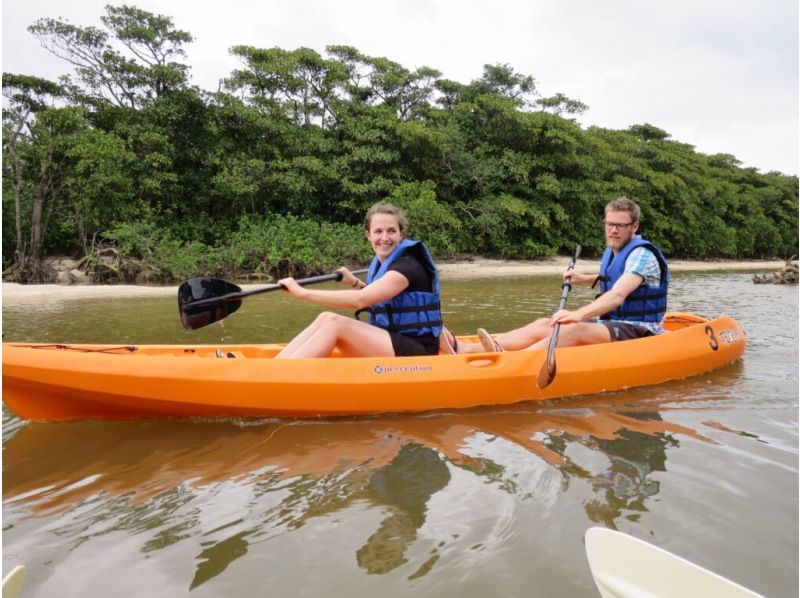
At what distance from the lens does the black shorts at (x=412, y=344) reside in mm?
3037

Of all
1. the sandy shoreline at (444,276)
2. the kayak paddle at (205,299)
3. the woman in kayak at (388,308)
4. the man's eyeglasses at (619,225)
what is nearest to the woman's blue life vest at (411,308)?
the woman in kayak at (388,308)

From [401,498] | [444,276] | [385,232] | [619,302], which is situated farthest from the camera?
[444,276]

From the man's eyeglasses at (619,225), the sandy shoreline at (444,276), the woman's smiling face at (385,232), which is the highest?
the man's eyeglasses at (619,225)

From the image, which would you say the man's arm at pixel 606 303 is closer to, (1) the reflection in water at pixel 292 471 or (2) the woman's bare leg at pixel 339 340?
(1) the reflection in water at pixel 292 471

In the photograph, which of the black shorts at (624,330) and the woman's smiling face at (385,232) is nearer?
the woman's smiling face at (385,232)

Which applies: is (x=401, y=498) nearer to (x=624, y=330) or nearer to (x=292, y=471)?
(x=292, y=471)

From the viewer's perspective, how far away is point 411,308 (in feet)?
9.91

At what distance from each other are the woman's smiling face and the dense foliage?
10265 mm

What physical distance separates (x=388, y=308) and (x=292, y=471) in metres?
1.08

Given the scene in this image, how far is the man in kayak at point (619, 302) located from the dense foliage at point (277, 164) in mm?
9970

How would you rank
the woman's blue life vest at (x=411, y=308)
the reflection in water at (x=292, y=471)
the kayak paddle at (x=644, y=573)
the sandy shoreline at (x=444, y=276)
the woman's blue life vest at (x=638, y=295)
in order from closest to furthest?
the kayak paddle at (x=644, y=573) → the reflection in water at (x=292, y=471) → the woman's blue life vest at (x=411, y=308) → the woman's blue life vest at (x=638, y=295) → the sandy shoreline at (x=444, y=276)

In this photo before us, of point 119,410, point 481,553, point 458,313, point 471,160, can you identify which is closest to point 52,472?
point 119,410

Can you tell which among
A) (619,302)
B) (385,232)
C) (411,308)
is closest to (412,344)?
(411,308)

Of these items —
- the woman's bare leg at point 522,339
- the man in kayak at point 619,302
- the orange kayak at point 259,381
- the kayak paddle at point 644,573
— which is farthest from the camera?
the woman's bare leg at point 522,339
